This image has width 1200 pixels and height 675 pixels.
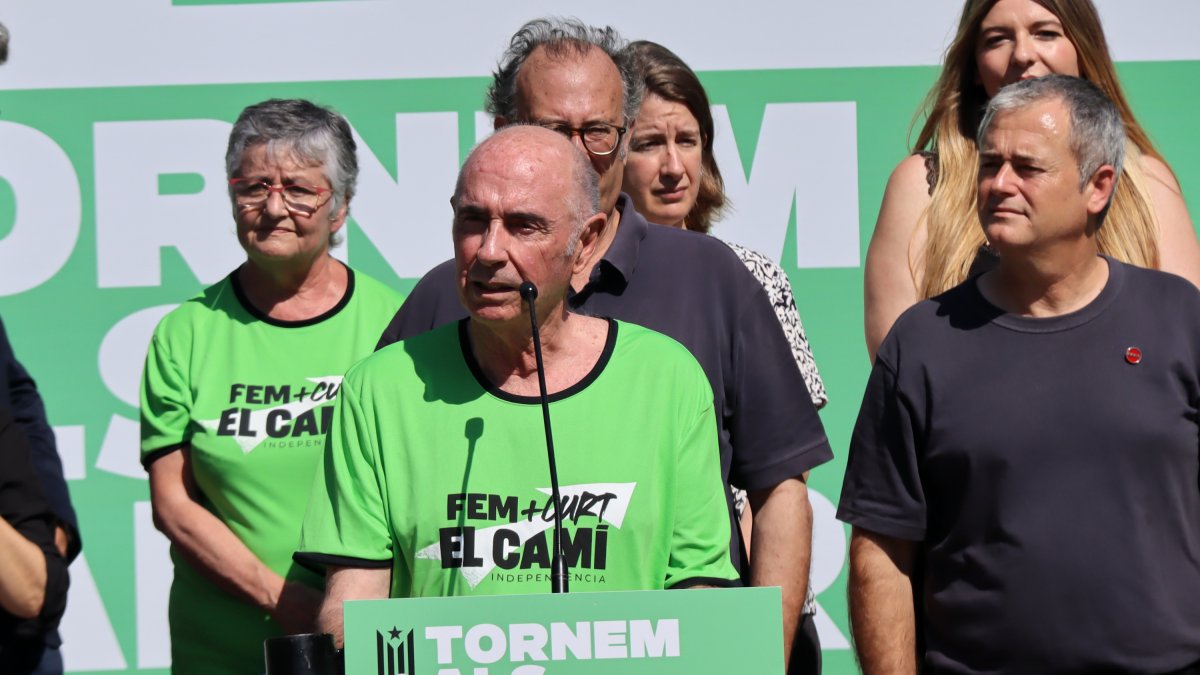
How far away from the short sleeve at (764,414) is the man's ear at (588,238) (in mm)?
392

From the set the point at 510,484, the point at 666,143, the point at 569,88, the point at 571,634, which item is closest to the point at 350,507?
the point at 510,484

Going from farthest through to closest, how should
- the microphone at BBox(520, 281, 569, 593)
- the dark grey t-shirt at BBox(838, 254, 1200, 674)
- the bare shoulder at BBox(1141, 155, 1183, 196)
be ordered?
the bare shoulder at BBox(1141, 155, 1183, 196), the dark grey t-shirt at BBox(838, 254, 1200, 674), the microphone at BBox(520, 281, 569, 593)

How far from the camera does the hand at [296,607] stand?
297 cm

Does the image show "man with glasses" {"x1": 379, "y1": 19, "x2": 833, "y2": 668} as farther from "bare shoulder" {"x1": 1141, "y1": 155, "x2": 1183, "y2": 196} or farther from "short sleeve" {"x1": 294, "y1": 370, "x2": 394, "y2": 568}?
"bare shoulder" {"x1": 1141, "y1": 155, "x2": 1183, "y2": 196}

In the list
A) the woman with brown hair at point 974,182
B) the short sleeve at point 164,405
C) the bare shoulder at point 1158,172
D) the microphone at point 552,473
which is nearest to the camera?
the microphone at point 552,473

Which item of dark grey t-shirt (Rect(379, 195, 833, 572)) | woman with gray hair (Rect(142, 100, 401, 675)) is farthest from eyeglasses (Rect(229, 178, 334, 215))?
dark grey t-shirt (Rect(379, 195, 833, 572))

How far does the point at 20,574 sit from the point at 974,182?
178 cm

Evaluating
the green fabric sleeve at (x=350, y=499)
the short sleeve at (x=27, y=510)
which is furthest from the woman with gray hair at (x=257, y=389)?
the green fabric sleeve at (x=350, y=499)

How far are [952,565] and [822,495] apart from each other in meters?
1.82

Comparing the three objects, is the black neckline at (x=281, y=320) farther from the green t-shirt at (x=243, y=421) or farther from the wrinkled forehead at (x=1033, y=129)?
the wrinkled forehead at (x=1033, y=129)

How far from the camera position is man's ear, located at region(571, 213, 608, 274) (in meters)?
2.21

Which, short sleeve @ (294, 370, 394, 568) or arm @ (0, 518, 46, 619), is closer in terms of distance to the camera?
short sleeve @ (294, 370, 394, 568)

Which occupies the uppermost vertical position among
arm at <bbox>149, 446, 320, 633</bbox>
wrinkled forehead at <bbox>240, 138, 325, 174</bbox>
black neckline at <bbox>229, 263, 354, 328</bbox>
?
wrinkled forehead at <bbox>240, 138, 325, 174</bbox>

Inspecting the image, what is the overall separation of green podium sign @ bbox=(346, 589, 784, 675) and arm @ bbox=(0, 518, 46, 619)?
0.97 meters
